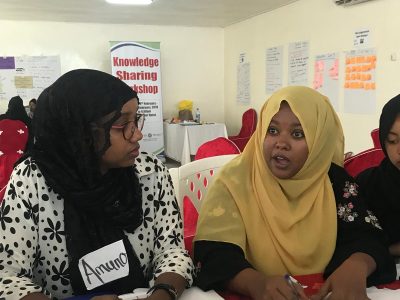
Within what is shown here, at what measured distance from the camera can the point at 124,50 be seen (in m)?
5.95

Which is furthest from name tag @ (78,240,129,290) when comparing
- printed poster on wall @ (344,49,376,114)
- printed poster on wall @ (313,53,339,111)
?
printed poster on wall @ (313,53,339,111)

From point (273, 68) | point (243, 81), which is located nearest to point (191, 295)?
point (273, 68)

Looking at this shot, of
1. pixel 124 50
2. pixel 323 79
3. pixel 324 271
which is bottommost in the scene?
pixel 324 271

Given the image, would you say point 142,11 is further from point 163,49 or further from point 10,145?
point 10,145

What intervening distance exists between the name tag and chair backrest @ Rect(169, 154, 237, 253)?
792 millimetres

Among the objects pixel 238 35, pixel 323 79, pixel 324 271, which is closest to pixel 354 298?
pixel 324 271

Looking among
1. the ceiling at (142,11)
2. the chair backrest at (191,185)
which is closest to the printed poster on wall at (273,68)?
the ceiling at (142,11)

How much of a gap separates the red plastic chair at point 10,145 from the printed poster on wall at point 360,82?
2.99 m

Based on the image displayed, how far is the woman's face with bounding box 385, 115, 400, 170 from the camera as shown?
1.27m

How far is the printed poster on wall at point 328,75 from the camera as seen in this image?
4193 millimetres

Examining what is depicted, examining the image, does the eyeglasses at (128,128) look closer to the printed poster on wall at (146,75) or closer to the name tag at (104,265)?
the name tag at (104,265)

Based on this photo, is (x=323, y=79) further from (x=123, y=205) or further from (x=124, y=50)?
A: (x=123, y=205)

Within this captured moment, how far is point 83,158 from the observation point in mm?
1088

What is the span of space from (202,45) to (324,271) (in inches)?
245
